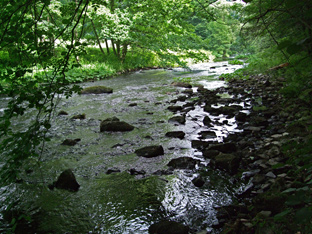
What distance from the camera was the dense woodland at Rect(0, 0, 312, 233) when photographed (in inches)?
74.5

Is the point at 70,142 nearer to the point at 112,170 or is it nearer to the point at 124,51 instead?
the point at 112,170

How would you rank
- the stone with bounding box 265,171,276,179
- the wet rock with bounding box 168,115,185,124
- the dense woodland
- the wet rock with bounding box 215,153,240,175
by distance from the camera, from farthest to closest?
the wet rock with bounding box 168,115,185,124 < the wet rock with bounding box 215,153,240,175 < the stone with bounding box 265,171,276,179 < the dense woodland

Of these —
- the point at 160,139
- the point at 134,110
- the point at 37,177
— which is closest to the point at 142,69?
the point at 134,110

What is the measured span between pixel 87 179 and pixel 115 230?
4.52 feet

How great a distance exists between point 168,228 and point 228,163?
5.48 ft

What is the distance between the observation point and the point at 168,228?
2635 millimetres

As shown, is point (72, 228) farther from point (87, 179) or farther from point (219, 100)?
point (219, 100)

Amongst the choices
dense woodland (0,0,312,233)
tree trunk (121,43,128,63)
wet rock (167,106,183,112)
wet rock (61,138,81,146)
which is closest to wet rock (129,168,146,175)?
dense woodland (0,0,312,233)

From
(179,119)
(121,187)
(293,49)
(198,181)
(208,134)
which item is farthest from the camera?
(179,119)

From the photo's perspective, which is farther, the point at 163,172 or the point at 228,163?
the point at 163,172

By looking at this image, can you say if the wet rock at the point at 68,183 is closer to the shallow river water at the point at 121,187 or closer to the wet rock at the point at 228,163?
the shallow river water at the point at 121,187

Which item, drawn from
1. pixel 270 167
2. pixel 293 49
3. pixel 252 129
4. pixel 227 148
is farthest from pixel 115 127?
pixel 293 49

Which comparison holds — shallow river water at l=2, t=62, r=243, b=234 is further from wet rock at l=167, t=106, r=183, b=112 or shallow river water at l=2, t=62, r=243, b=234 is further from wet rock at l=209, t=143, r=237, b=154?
wet rock at l=167, t=106, r=183, b=112

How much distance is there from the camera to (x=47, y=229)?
112 inches
